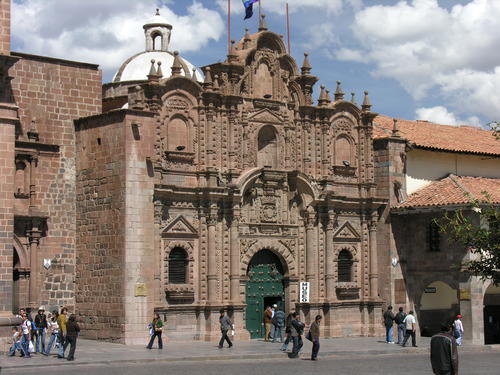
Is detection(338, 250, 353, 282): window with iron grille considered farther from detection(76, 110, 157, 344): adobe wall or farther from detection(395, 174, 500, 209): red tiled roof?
detection(76, 110, 157, 344): adobe wall

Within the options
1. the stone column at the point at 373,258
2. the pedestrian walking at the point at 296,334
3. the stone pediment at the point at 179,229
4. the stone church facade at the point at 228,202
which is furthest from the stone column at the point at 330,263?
the pedestrian walking at the point at 296,334

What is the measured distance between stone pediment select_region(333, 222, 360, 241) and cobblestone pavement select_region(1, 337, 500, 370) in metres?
4.91

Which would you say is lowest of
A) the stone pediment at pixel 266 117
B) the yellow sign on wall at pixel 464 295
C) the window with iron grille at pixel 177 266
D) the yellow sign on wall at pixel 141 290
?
the yellow sign on wall at pixel 464 295

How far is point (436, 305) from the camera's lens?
153 feet

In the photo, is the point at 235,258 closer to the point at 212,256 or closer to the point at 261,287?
the point at 212,256

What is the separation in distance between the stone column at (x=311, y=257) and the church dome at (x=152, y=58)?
31.8ft

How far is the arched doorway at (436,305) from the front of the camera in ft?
150

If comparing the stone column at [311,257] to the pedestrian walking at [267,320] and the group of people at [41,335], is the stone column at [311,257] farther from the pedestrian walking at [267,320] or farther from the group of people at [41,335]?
the group of people at [41,335]

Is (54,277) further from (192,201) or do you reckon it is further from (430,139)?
(430,139)

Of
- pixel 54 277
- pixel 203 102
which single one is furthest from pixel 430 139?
pixel 54 277

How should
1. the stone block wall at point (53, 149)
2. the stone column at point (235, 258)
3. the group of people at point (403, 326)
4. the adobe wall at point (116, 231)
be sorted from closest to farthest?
the adobe wall at point (116, 231)
the stone block wall at point (53, 149)
the group of people at point (403, 326)
the stone column at point (235, 258)

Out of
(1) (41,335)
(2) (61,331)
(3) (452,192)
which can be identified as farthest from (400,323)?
(1) (41,335)

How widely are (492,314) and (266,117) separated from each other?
15.9 metres

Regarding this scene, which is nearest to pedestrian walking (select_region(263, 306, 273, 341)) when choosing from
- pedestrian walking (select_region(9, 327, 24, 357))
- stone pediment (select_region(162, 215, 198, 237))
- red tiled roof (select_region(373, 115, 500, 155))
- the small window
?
stone pediment (select_region(162, 215, 198, 237))
